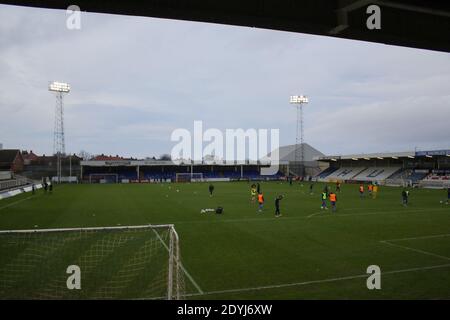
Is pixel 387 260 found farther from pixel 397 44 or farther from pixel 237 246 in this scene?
pixel 397 44

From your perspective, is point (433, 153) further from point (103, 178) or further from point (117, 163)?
point (103, 178)

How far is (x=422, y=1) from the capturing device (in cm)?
837

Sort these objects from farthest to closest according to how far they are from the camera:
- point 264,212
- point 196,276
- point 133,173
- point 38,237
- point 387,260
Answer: point 133,173, point 264,212, point 38,237, point 387,260, point 196,276

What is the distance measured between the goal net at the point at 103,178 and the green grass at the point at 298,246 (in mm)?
61026

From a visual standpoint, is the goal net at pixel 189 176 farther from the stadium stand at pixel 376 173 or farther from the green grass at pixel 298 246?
the green grass at pixel 298 246

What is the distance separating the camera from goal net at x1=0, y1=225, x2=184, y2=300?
9484 mm

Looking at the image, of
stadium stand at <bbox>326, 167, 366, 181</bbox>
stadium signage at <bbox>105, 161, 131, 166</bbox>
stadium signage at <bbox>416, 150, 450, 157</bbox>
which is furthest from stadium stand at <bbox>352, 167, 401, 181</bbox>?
stadium signage at <bbox>105, 161, 131, 166</bbox>

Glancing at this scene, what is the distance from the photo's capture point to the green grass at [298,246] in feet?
32.8

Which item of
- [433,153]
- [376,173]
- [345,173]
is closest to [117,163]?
[345,173]

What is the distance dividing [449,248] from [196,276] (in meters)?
10.5

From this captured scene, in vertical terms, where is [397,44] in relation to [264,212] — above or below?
above

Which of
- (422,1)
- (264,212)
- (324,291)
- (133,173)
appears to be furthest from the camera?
(133,173)

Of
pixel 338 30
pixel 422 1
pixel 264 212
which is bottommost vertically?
pixel 264 212
